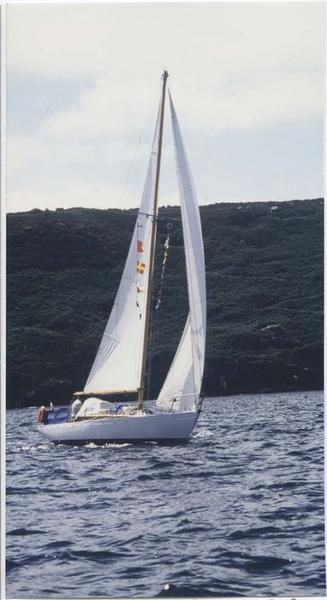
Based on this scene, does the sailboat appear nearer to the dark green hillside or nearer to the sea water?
the sea water

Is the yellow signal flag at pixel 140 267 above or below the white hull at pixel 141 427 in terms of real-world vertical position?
above

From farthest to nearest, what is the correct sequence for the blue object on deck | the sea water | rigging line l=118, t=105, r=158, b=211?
the blue object on deck < rigging line l=118, t=105, r=158, b=211 < the sea water

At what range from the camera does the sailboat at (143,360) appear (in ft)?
→ 56.0

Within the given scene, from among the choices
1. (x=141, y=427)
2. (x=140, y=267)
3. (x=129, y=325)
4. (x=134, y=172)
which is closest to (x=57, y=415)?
(x=141, y=427)

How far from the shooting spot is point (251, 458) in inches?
586

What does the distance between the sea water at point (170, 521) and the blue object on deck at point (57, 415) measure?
2007 millimetres

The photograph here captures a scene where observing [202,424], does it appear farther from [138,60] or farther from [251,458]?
[138,60]

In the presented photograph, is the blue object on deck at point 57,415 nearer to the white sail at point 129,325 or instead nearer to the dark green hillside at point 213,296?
the dark green hillside at point 213,296

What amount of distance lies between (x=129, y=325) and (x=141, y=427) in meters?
2.63

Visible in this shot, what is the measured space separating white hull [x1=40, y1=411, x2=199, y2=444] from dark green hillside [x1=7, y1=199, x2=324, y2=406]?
2.20m

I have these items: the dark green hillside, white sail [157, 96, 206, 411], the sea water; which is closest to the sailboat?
white sail [157, 96, 206, 411]

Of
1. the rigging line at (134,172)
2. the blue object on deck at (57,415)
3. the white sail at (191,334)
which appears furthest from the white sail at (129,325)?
the rigging line at (134,172)

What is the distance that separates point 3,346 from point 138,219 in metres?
6.84

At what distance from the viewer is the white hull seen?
17078 millimetres
